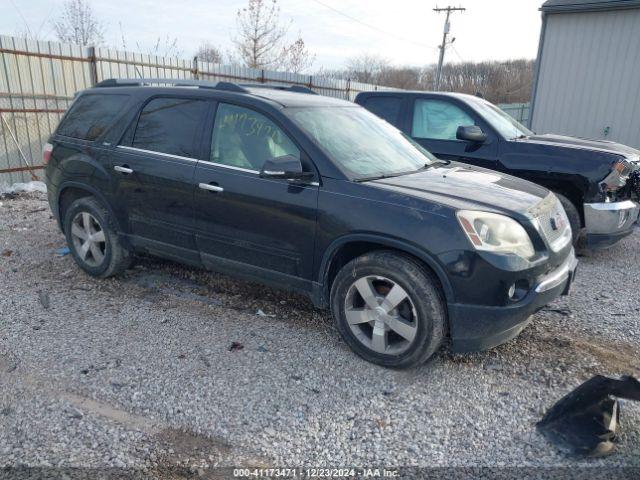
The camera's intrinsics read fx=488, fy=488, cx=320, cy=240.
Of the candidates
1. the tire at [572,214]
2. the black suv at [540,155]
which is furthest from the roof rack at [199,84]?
the tire at [572,214]

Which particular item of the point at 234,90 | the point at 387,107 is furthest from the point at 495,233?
the point at 387,107

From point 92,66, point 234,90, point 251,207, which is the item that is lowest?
point 251,207

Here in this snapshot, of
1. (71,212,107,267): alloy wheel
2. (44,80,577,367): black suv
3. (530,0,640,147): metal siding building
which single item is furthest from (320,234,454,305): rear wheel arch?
(530,0,640,147): metal siding building

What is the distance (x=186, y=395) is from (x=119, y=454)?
1.88 ft

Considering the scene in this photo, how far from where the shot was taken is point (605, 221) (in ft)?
18.0

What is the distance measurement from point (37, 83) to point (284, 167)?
788 cm

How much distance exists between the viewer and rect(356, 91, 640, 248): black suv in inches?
217

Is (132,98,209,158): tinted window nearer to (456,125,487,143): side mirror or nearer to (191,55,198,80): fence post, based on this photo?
(456,125,487,143): side mirror

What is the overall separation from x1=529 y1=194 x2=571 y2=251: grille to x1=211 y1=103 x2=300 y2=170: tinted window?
178 centimetres

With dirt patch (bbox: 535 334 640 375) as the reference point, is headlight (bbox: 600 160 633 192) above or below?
above

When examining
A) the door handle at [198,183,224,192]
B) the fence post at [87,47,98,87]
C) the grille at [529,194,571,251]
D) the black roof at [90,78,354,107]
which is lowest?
the grille at [529,194,571,251]

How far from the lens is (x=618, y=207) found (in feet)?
18.0

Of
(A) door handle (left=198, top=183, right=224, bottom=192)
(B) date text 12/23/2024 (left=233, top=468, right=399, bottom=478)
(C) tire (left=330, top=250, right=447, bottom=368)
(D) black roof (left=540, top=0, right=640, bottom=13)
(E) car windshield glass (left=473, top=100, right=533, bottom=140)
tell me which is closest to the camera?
(B) date text 12/23/2024 (left=233, top=468, right=399, bottom=478)

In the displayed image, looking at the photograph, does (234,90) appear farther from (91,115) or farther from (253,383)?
(253,383)
